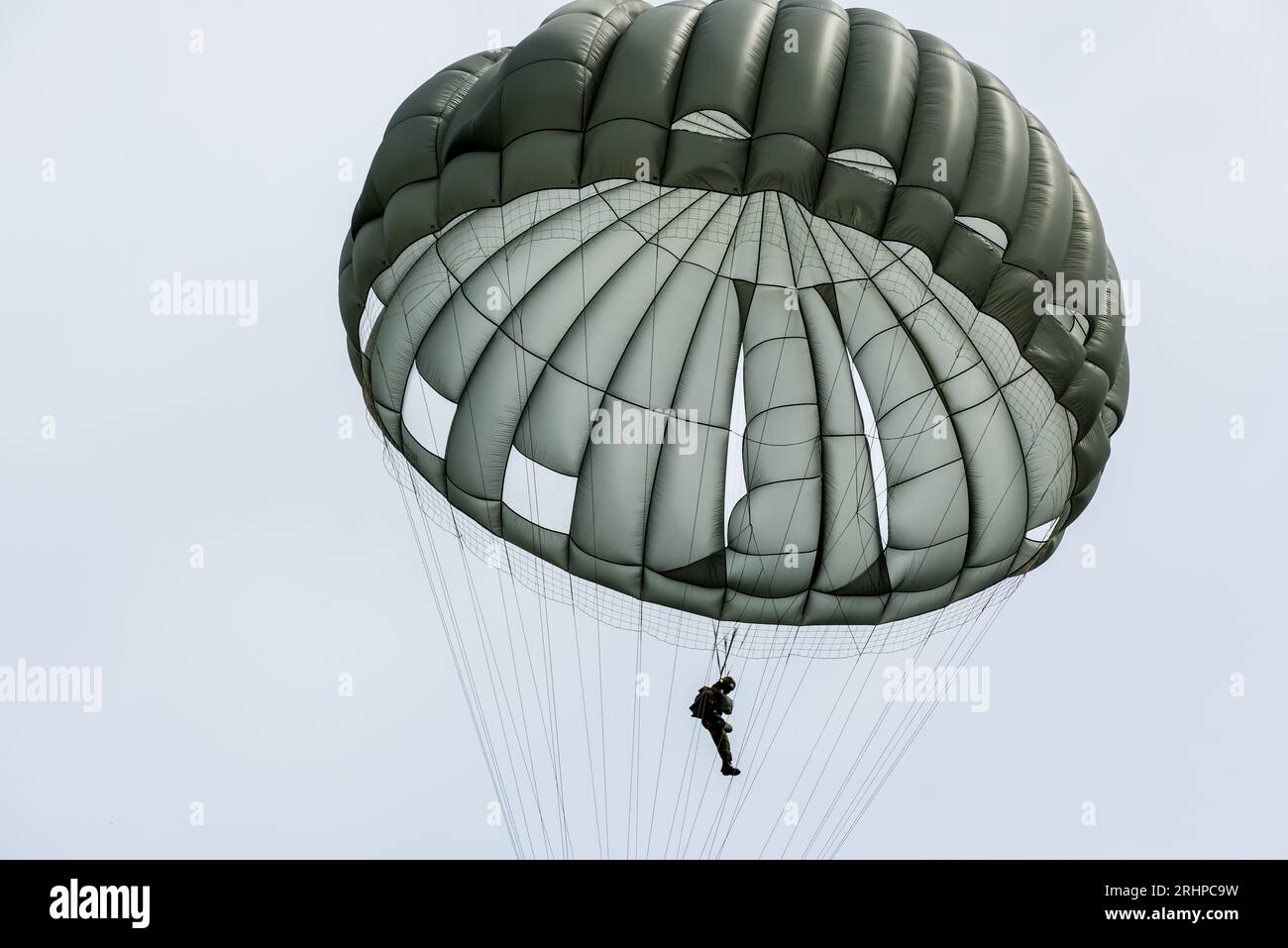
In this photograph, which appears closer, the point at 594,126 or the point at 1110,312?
the point at 594,126

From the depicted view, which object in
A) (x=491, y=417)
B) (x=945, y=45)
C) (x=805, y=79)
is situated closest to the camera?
(x=805, y=79)

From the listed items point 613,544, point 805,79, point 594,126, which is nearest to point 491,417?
point 613,544

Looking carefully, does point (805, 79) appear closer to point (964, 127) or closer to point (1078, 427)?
point (964, 127)

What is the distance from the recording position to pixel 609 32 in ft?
47.3

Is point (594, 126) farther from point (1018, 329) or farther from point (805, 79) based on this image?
point (1018, 329)

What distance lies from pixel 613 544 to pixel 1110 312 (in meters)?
4.77

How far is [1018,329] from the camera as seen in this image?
46.4ft

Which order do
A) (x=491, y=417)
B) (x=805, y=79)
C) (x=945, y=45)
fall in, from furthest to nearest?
(x=491, y=417) → (x=945, y=45) → (x=805, y=79)

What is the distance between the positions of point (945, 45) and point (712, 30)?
6.64ft

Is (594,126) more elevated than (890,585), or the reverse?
(594,126)
